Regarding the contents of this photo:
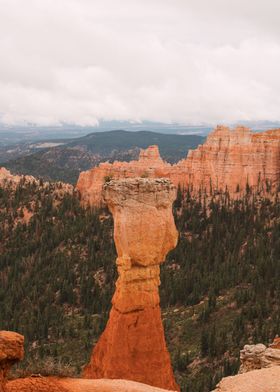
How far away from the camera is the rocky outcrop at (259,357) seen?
19.5 metres

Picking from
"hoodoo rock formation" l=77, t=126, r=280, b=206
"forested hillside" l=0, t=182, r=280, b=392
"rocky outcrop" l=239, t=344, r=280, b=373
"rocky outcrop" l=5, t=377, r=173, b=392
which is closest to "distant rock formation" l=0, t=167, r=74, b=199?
"forested hillside" l=0, t=182, r=280, b=392

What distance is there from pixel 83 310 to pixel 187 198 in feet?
122

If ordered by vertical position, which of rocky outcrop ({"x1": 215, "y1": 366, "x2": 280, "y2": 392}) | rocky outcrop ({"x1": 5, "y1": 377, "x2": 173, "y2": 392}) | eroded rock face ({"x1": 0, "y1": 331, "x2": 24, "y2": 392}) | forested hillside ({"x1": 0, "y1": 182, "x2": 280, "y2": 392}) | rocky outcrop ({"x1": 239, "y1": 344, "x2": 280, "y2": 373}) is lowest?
forested hillside ({"x1": 0, "y1": 182, "x2": 280, "y2": 392})

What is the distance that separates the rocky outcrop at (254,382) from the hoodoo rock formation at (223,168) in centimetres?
6599

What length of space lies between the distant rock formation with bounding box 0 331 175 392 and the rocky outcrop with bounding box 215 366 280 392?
2.62 metres

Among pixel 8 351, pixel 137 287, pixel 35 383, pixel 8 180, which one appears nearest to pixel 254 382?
pixel 35 383

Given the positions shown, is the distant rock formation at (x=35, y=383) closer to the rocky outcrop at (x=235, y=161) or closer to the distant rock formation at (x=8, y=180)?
the rocky outcrop at (x=235, y=161)

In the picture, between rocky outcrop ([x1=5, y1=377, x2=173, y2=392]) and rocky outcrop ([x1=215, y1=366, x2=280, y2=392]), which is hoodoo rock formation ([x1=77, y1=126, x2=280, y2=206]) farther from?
rocky outcrop ([x1=5, y1=377, x2=173, y2=392])

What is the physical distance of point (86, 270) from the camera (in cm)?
6775

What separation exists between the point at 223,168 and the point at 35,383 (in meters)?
78.9

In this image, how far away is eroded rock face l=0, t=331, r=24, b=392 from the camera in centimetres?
1154

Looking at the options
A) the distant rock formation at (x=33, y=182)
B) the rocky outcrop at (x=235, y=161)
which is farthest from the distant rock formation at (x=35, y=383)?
the distant rock formation at (x=33, y=182)

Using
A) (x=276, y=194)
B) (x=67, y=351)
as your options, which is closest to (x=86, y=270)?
(x=67, y=351)

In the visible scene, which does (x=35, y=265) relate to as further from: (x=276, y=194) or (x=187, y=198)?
(x=276, y=194)
